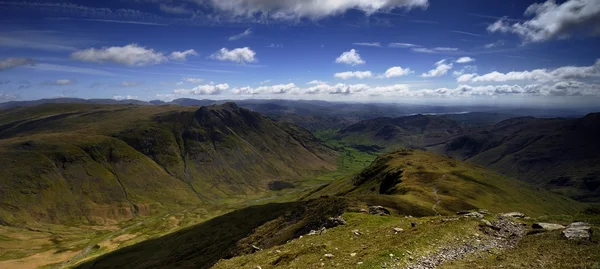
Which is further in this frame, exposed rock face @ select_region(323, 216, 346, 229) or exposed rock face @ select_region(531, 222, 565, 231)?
exposed rock face @ select_region(323, 216, 346, 229)

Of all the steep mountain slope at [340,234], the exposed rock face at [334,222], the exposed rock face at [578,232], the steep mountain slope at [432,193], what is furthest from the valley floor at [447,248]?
the steep mountain slope at [432,193]

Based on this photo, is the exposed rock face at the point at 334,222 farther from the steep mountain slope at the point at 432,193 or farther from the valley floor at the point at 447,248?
the steep mountain slope at the point at 432,193

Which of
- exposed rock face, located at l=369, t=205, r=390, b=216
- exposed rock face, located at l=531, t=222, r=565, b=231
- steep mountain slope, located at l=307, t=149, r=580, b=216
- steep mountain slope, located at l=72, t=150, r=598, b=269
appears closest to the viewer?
exposed rock face, located at l=531, t=222, r=565, b=231

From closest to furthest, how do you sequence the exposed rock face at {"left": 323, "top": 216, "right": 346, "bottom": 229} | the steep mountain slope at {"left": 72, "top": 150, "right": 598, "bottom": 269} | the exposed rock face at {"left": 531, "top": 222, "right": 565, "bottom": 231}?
the exposed rock face at {"left": 531, "top": 222, "right": 565, "bottom": 231} → the steep mountain slope at {"left": 72, "top": 150, "right": 598, "bottom": 269} → the exposed rock face at {"left": 323, "top": 216, "right": 346, "bottom": 229}

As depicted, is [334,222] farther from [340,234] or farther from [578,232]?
[578,232]

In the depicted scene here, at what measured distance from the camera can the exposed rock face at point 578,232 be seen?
97.6ft

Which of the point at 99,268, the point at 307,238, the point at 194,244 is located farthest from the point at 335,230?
the point at 99,268

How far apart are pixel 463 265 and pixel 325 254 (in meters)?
15.6

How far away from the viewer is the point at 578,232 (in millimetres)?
30875

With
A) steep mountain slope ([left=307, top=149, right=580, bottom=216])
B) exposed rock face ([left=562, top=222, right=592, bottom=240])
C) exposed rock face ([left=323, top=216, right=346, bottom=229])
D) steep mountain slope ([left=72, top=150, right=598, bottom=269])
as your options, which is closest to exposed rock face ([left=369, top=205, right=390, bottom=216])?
steep mountain slope ([left=72, top=150, right=598, bottom=269])

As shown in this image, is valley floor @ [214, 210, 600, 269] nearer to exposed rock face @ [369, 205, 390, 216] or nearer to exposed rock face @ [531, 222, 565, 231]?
exposed rock face @ [531, 222, 565, 231]

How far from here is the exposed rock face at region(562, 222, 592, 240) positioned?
97.6 ft

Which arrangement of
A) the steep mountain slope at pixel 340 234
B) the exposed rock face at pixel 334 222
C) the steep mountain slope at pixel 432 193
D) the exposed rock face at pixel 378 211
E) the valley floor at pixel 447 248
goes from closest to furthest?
the valley floor at pixel 447 248 < the steep mountain slope at pixel 340 234 < the exposed rock face at pixel 334 222 < the exposed rock face at pixel 378 211 < the steep mountain slope at pixel 432 193

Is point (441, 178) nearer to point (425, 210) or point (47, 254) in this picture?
point (425, 210)
